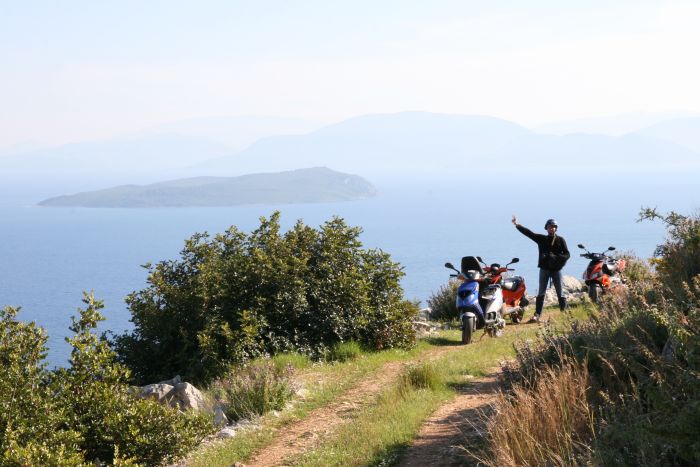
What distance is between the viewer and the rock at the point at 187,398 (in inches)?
403

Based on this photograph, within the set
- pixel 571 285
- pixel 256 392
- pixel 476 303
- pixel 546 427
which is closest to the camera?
pixel 546 427

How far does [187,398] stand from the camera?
1030 centimetres

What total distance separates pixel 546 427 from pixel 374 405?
382cm

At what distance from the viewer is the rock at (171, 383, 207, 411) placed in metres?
10.2

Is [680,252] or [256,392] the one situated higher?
[680,252]

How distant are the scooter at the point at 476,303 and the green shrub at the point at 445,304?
3.68 metres

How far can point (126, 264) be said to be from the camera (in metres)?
165

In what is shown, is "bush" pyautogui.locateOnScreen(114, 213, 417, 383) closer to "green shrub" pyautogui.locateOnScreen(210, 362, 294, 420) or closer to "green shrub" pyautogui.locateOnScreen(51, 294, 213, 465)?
"green shrub" pyautogui.locateOnScreen(210, 362, 294, 420)

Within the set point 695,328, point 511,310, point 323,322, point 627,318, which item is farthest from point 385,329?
point 695,328

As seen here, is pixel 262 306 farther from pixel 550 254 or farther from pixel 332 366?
pixel 550 254

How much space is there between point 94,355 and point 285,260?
480 cm

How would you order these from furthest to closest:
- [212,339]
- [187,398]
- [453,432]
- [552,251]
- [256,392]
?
[552,251] < [212,339] < [187,398] < [256,392] < [453,432]

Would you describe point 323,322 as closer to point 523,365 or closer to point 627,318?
point 523,365

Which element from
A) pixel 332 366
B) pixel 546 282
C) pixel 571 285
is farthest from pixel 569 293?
pixel 332 366
